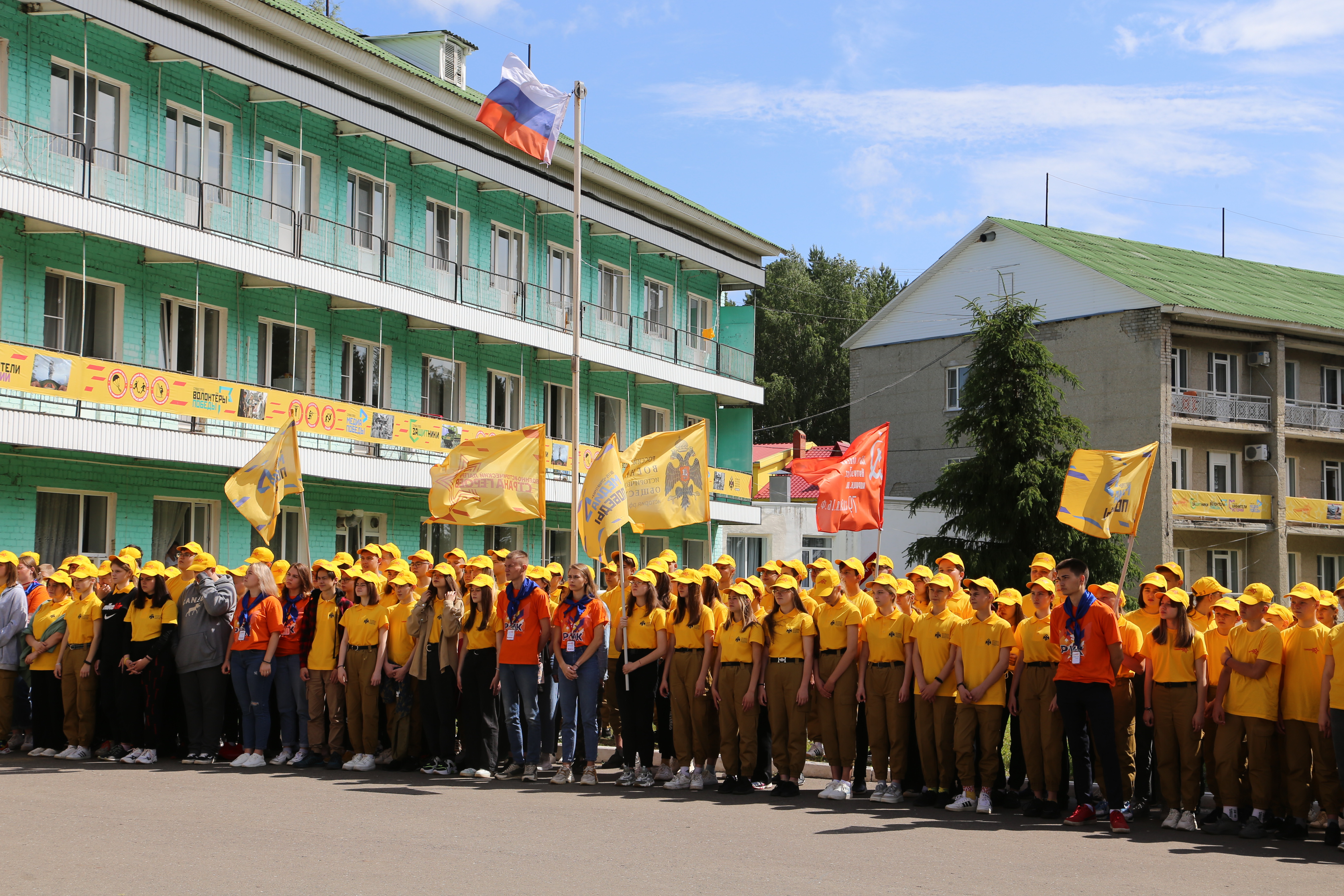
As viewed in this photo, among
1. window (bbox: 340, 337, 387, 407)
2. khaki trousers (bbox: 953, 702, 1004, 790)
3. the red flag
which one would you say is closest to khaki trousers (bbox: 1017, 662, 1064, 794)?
khaki trousers (bbox: 953, 702, 1004, 790)

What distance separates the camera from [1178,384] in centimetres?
4284

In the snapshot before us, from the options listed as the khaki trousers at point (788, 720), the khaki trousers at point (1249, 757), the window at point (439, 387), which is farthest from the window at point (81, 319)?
the khaki trousers at point (1249, 757)

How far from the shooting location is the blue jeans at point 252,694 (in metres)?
13.7

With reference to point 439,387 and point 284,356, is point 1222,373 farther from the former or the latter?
point 284,356

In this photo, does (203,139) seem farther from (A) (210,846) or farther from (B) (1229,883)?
(B) (1229,883)

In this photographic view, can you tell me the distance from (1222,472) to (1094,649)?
36.0 meters

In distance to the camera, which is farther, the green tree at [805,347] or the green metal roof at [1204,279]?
the green tree at [805,347]

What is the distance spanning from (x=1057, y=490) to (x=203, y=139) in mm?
19290

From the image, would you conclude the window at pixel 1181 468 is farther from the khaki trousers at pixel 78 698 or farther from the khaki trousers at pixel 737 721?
the khaki trousers at pixel 78 698

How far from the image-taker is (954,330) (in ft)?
156

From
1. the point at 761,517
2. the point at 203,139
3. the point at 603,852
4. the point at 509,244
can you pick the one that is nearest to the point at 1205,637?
the point at 603,852

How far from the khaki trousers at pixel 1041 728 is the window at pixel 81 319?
608 inches

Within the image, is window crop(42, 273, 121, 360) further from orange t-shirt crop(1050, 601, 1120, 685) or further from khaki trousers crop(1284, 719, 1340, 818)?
khaki trousers crop(1284, 719, 1340, 818)

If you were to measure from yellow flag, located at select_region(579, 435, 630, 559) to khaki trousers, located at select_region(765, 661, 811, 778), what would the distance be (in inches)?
103
